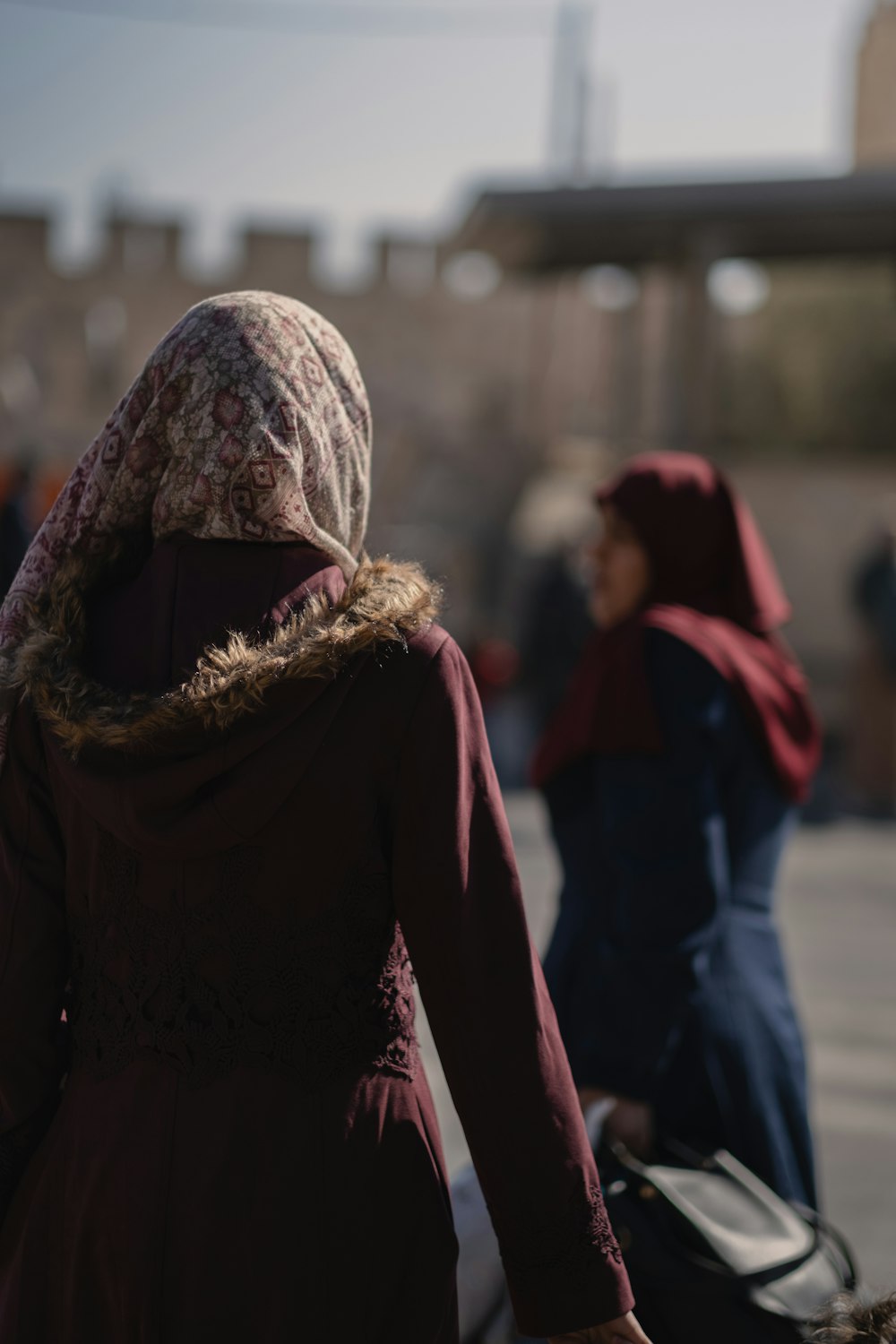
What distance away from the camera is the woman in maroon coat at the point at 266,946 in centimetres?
144

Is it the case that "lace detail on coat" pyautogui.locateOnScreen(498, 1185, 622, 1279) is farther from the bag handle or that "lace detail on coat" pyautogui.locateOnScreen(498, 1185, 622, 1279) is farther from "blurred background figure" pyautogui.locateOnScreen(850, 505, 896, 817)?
"blurred background figure" pyautogui.locateOnScreen(850, 505, 896, 817)

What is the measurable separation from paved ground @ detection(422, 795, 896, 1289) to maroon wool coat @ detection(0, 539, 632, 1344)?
82.1 inches

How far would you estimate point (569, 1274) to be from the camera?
1482 millimetres

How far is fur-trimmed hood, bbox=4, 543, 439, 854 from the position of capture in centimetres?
142

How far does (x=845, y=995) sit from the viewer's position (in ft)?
18.6

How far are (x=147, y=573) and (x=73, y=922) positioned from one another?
0.40 meters

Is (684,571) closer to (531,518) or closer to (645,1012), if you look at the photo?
(645,1012)

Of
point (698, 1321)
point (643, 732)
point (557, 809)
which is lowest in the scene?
point (698, 1321)

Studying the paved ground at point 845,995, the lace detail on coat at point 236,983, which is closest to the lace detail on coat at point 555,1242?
the lace detail on coat at point 236,983

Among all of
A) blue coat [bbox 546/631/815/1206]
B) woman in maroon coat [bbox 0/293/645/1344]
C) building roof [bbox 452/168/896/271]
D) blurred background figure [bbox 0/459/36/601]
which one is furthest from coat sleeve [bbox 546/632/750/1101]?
building roof [bbox 452/168/896/271]

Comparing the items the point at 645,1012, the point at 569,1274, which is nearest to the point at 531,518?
the point at 645,1012

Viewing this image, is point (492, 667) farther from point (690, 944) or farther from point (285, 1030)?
point (285, 1030)

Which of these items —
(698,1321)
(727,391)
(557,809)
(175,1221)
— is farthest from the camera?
(727,391)

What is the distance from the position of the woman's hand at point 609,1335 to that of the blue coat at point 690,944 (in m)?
0.81
